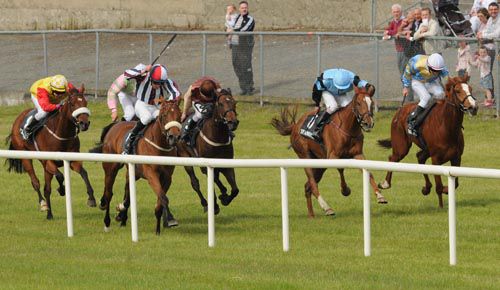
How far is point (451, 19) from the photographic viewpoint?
2295 cm

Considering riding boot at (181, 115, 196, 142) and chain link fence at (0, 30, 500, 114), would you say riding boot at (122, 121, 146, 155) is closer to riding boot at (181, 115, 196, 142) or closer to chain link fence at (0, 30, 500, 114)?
riding boot at (181, 115, 196, 142)

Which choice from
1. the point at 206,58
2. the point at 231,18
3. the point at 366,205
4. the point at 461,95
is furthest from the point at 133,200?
the point at 231,18

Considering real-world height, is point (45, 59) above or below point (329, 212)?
above

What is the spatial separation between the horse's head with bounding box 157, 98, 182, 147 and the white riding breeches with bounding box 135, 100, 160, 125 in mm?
546

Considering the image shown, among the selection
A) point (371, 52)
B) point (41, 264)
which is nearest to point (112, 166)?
point (41, 264)

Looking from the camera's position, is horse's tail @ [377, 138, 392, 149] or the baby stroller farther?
the baby stroller

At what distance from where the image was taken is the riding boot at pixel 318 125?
15906 mm

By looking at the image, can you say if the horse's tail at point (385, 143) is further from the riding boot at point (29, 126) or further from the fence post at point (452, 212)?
the fence post at point (452, 212)

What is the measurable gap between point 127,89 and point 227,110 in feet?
4.89

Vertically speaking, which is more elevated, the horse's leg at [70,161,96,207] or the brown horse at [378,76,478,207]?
the brown horse at [378,76,478,207]

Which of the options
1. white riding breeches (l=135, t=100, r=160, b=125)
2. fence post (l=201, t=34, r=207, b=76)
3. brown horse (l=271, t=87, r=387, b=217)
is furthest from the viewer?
fence post (l=201, t=34, r=207, b=76)

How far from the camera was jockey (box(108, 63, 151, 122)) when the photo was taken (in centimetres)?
1553

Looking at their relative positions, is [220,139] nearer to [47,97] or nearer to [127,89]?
[127,89]

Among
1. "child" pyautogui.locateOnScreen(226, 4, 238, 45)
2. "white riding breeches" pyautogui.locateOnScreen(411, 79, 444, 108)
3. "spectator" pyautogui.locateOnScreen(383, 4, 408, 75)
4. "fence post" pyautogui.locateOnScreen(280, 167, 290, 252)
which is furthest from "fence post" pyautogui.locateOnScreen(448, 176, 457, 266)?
"child" pyautogui.locateOnScreen(226, 4, 238, 45)
